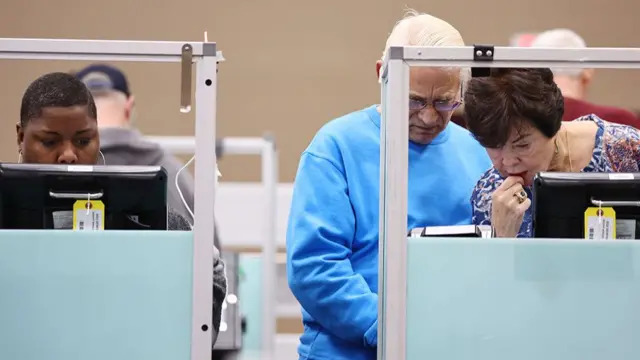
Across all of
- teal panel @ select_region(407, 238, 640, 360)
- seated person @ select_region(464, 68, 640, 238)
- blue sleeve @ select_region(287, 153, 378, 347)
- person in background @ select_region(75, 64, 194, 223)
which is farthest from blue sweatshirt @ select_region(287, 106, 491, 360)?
person in background @ select_region(75, 64, 194, 223)

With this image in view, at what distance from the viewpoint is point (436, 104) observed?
→ 2.14 meters

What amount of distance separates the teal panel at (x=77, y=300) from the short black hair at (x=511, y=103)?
0.66 metres

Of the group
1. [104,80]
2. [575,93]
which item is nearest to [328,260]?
[575,93]

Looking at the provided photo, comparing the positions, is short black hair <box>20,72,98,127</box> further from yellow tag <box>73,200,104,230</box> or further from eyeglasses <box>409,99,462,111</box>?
eyeglasses <box>409,99,462,111</box>

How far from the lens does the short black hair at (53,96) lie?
7.10 feet

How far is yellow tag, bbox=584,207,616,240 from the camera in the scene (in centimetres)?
183

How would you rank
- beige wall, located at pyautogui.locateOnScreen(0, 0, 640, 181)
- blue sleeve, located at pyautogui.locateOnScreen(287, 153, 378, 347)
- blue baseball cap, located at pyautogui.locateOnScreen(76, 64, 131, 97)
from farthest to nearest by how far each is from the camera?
beige wall, located at pyautogui.locateOnScreen(0, 0, 640, 181) → blue baseball cap, located at pyautogui.locateOnScreen(76, 64, 131, 97) → blue sleeve, located at pyautogui.locateOnScreen(287, 153, 378, 347)

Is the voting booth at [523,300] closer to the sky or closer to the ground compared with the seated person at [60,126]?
closer to the ground

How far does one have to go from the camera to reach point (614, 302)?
182cm

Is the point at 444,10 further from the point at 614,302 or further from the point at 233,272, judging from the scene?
the point at 614,302

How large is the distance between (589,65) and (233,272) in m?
2.31

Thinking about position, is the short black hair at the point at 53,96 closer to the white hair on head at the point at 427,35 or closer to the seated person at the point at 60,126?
the seated person at the point at 60,126

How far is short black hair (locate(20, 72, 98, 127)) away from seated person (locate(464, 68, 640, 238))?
82 centimetres

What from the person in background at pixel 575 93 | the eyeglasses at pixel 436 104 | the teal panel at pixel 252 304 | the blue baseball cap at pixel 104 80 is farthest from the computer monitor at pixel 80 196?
the teal panel at pixel 252 304
